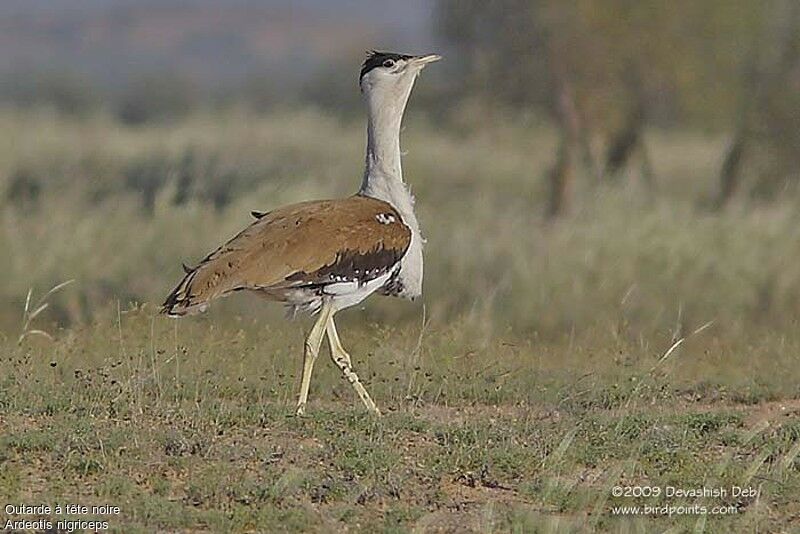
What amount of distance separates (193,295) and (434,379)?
4.59 ft

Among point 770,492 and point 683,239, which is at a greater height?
point 770,492

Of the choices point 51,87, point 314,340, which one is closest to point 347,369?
point 314,340

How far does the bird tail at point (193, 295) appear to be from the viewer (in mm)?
6078

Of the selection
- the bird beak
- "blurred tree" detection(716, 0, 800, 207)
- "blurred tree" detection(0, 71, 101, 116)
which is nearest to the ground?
the bird beak

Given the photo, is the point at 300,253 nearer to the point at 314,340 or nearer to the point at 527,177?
the point at 314,340

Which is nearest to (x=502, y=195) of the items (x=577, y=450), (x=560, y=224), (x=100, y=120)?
(x=560, y=224)

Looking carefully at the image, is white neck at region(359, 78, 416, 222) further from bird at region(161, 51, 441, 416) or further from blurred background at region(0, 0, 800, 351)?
blurred background at region(0, 0, 800, 351)

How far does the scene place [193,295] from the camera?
6086 millimetres

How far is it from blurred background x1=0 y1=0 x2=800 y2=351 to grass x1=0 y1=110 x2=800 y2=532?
0.17 feet

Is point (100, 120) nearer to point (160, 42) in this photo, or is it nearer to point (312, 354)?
point (312, 354)

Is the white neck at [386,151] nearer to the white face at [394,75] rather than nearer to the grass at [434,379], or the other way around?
Result: the white face at [394,75]

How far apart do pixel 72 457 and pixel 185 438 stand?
44cm

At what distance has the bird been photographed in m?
6.16

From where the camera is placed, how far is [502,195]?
1994 cm
